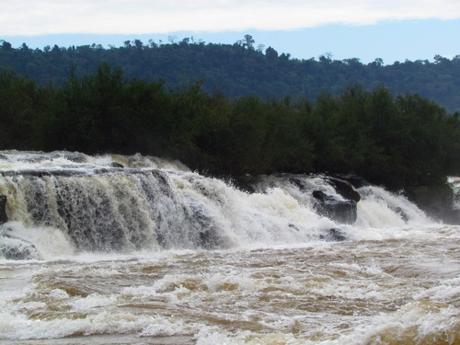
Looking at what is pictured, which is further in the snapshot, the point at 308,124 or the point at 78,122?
the point at 308,124

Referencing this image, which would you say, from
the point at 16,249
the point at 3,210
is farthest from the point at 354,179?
the point at 16,249

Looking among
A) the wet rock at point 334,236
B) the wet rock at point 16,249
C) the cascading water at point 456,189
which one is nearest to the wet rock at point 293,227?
the wet rock at point 334,236

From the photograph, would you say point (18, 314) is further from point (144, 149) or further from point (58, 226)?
point (144, 149)

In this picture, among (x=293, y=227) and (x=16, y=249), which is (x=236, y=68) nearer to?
(x=293, y=227)

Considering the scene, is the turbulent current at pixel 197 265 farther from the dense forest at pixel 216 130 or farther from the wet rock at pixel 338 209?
the dense forest at pixel 216 130

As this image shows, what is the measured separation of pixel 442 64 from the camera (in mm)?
186375

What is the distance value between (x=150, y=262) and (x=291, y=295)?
5.40 meters

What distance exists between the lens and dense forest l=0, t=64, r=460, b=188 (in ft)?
109

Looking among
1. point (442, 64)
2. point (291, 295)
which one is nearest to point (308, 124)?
point (291, 295)

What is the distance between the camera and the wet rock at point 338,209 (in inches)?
1204

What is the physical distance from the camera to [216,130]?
3562 centimetres

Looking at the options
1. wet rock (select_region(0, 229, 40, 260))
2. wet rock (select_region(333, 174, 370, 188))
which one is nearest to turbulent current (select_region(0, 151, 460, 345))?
wet rock (select_region(0, 229, 40, 260))

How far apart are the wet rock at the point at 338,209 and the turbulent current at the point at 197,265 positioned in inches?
2.0

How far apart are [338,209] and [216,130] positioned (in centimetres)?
695
